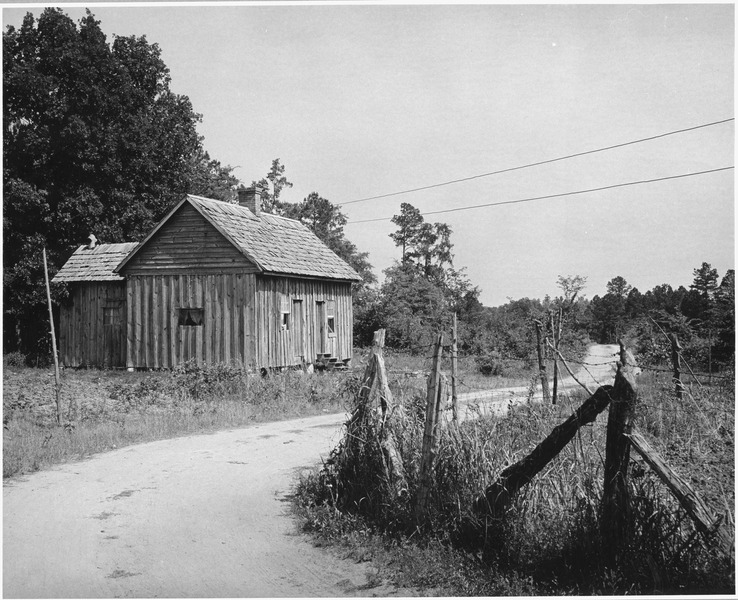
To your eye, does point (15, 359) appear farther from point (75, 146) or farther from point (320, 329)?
point (320, 329)

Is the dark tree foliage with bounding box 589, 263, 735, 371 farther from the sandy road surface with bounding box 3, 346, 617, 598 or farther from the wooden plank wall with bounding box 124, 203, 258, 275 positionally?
the wooden plank wall with bounding box 124, 203, 258, 275

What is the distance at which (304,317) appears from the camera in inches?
959

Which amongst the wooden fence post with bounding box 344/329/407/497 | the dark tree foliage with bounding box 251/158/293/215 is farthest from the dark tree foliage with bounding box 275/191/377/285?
the wooden fence post with bounding box 344/329/407/497

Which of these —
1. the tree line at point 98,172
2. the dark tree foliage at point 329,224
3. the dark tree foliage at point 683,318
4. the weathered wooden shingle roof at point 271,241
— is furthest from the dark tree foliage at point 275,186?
the dark tree foliage at point 683,318

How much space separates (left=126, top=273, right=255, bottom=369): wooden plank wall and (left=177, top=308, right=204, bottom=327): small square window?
121mm

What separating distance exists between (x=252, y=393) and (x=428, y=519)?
1124 cm

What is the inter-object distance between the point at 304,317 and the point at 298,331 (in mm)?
624

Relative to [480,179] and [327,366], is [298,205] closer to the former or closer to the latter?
[327,366]

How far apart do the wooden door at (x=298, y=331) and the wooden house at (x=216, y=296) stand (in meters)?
0.04

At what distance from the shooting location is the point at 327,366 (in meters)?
25.6

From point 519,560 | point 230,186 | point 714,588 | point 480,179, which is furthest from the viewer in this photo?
point 230,186

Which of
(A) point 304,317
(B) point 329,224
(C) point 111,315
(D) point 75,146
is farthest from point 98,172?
(B) point 329,224

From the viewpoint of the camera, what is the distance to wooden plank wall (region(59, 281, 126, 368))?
83.8 ft

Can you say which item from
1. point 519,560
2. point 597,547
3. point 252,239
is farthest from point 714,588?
point 252,239
